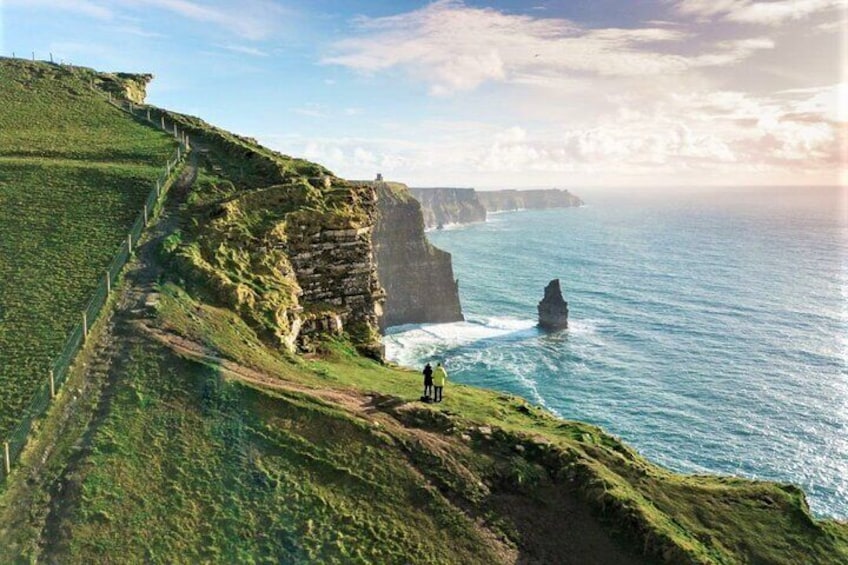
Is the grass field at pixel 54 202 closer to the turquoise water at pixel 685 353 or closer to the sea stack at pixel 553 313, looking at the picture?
the turquoise water at pixel 685 353

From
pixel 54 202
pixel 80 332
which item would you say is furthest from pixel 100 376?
pixel 54 202

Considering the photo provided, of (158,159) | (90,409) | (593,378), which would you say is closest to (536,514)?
(90,409)

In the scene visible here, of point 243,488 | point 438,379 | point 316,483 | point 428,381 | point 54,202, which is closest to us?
point 243,488

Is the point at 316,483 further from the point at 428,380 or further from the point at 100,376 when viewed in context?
the point at 100,376

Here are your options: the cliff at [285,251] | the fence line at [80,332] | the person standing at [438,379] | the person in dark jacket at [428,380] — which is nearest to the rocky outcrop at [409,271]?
the cliff at [285,251]

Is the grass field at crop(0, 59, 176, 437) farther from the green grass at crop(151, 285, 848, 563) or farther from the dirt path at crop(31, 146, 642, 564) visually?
the green grass at crop(151, 285, 848, 563)

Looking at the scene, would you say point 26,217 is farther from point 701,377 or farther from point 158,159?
point 701,377
